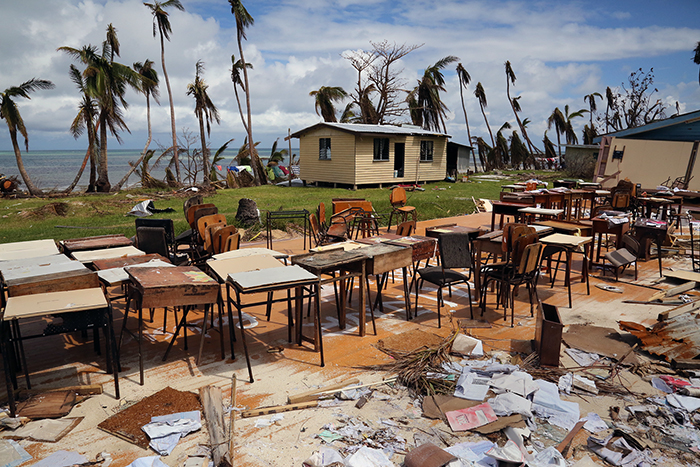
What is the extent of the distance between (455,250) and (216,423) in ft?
12.9

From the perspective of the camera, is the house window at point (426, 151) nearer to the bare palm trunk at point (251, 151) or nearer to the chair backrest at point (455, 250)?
the bare palm trunk at point (251, 151)

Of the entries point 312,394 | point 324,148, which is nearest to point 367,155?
point 324,148

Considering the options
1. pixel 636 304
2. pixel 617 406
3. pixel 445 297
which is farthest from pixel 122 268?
pixel 636 304

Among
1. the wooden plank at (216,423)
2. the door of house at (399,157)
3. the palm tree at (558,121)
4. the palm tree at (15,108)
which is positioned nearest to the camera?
the wooden plank at (216,423)

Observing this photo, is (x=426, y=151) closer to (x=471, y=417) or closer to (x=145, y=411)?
(x=471, y=417)

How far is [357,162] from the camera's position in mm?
22500

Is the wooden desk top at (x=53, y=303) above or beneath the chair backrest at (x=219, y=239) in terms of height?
beneath

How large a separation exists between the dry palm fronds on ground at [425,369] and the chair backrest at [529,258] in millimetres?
1548

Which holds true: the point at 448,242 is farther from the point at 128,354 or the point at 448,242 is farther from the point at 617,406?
the point at 128,354

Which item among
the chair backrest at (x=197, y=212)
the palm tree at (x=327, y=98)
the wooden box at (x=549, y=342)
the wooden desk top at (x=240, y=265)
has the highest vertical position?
the palm tree at (x=327, y=98)

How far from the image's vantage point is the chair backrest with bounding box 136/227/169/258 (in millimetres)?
6859

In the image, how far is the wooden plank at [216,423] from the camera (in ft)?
10.6

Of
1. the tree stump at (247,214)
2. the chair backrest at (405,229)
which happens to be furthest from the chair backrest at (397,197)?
the chair backrest at (405,229)

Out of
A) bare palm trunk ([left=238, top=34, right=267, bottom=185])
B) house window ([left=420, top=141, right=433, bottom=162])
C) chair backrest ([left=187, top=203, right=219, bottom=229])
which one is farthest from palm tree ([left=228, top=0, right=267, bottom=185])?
chair backrest ([left=187, top=203, right=219, bottom=229])
